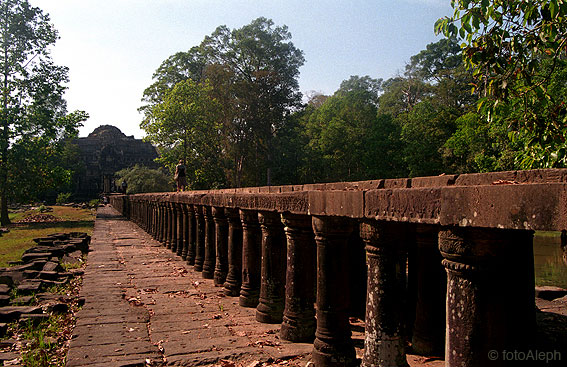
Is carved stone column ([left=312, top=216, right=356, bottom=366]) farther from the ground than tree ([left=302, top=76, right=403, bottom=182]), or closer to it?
closer to it

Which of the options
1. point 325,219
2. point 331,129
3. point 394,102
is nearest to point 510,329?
point 325,219

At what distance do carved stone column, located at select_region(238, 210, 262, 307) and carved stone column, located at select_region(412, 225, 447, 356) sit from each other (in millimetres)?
2805

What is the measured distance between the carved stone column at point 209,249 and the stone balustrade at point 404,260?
1.69 m

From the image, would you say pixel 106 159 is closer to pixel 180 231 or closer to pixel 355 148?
pixel 355 148

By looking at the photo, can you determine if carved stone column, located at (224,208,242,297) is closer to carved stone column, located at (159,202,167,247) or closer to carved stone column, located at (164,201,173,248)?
carved stone column, located at (164,201,173,248)

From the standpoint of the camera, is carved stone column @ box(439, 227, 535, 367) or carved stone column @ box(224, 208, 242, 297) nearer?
carved stone column @ box(439, 227, 535, 367)

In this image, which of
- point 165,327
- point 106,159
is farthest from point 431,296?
point 106,159

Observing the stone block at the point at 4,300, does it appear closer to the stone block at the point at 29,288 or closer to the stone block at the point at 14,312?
the stone block at the point at 14,312

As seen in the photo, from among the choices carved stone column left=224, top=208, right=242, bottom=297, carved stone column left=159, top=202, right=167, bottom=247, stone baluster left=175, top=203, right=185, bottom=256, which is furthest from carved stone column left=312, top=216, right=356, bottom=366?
carved stone column left=159, top=202, right=167, bottom=247

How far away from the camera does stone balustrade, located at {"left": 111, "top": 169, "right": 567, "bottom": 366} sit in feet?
8.03

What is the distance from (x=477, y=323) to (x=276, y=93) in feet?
133

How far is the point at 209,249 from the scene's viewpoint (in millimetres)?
9258

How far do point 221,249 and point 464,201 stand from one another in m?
6.33

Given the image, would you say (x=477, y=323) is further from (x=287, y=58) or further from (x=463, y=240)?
(x=287, y=58)
